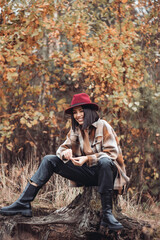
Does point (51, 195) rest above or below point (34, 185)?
below

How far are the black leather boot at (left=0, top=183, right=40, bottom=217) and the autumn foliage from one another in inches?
66.8

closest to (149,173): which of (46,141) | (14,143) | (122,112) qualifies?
(122,112)

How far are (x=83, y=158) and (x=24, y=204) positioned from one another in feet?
2.80

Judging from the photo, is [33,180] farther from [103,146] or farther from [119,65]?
[119,65]

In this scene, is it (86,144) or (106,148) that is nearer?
(106,148)

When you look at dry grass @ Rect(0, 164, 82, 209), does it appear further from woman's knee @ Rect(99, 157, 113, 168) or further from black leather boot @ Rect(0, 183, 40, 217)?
woman's knee @ Rect(99, 157, 113, 168)

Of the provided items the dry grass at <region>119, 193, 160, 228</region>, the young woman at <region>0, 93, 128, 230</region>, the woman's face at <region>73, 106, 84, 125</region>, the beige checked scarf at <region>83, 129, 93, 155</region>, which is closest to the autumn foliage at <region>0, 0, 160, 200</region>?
the dry grass at <region>119, 193, 160, 228</region>

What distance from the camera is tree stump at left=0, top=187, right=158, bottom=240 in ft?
10.9

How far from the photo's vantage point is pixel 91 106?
3.53m

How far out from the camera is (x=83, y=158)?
321 cm

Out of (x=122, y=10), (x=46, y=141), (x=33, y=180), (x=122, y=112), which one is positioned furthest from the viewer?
(x=46, y=141)

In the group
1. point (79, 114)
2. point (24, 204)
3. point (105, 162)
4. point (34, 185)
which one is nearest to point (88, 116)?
point (79, 114)

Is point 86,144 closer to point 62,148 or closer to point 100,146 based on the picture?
point 100,146

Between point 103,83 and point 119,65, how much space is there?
0.40 m
